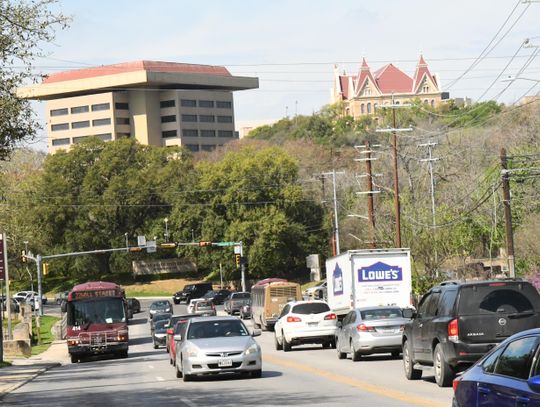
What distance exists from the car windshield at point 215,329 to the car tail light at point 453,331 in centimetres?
705

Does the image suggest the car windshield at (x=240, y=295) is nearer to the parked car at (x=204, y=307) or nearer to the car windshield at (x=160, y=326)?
the parked car at (x=204, y=307)

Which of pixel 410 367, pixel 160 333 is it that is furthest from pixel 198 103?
pixel 410 367

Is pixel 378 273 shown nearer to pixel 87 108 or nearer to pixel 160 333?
pixel 160 333

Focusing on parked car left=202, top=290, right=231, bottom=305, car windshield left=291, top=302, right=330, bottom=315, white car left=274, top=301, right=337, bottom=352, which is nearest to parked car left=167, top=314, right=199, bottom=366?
white car left=274, top=301, right=337, bottom=352

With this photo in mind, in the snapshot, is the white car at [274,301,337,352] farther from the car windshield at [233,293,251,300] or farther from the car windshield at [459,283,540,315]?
the car windshield at [233,293,251,300]

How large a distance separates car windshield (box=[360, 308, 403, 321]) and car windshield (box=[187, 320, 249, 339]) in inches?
179

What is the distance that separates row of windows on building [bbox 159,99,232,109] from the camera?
182375 millimetres

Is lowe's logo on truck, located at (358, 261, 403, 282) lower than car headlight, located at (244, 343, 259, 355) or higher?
higher

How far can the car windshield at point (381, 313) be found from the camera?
29625 mm

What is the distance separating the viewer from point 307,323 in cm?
3816

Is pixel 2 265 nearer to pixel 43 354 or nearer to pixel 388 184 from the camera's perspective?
pixel 43 354

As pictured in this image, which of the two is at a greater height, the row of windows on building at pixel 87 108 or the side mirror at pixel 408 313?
the row of windows on building at pixel 87 108

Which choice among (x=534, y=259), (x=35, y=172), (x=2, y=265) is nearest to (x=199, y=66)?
(x=35, y=172)

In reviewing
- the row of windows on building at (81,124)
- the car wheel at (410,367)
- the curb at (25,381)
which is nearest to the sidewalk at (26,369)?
the curb at (25,381)
